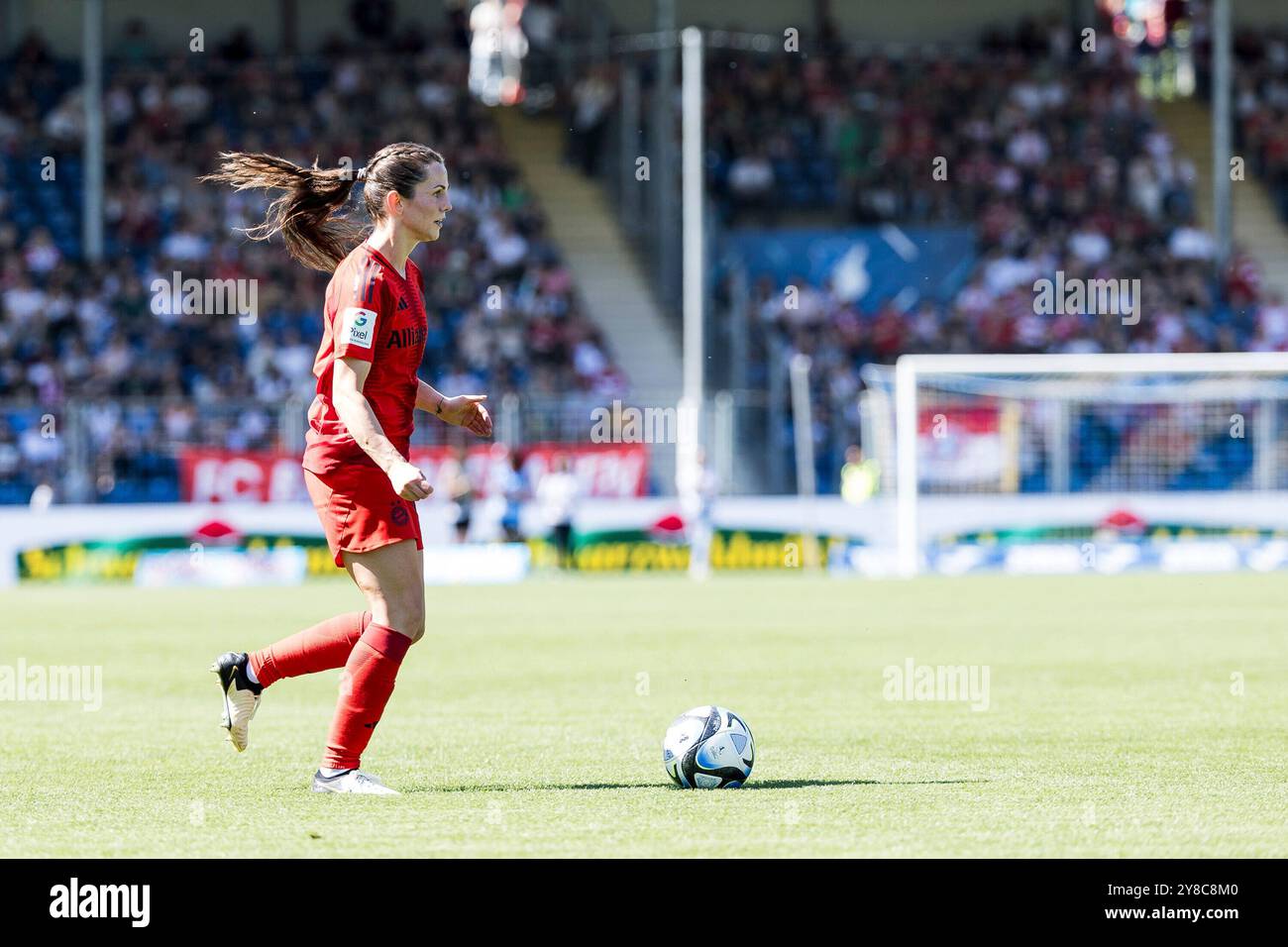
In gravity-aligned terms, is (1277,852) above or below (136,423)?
below

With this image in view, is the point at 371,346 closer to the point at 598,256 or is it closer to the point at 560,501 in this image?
the point at 560,501

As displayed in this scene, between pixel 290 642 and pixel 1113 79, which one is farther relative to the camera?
pixel 1113 79

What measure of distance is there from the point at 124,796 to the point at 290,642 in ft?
2.64

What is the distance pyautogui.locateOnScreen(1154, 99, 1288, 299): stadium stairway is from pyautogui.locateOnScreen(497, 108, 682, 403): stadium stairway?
32.3 feet

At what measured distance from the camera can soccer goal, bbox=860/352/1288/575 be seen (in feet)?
89.1

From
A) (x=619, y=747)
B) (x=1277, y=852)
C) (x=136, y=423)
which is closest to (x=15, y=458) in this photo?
(x=136, y=423)

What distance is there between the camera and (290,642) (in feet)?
25.1

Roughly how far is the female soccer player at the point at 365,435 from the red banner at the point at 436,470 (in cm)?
1835

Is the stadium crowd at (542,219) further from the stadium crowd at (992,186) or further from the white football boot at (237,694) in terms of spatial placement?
Result: the white football boot at (237,694)

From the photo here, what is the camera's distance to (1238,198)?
3603cm
